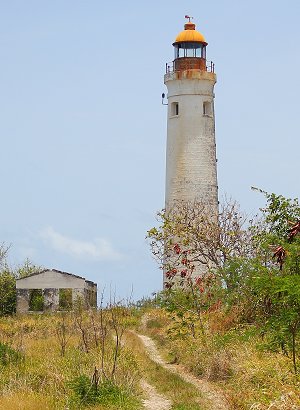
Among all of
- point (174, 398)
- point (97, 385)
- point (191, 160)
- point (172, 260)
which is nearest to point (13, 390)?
point (97, 385)

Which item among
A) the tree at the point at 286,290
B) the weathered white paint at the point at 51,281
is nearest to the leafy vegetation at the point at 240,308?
the tree at the point at 286,290

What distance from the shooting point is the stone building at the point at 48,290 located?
148ft

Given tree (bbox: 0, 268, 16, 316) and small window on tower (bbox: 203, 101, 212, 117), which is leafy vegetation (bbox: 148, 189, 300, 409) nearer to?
small window on tower (bbox: 203, 101, 212, 117)

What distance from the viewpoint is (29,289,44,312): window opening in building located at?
45.8 metres

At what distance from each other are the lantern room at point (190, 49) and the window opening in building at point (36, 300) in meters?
13.2

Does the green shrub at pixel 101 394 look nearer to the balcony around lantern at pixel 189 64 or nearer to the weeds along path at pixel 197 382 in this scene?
the weeds along path at pixel 197 382

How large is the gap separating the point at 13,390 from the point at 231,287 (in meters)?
9.18

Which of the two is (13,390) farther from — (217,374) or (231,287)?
(231,287)

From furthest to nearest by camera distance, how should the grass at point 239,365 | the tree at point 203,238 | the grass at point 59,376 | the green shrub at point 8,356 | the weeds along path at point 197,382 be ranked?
the tree at point 203,238
the green shrub at point 8,356
the weeds along path at point 197,382
the grass at point 59,376
the grass at point 239,365

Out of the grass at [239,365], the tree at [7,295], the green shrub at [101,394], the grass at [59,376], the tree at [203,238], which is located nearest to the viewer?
the grass at [239,365]

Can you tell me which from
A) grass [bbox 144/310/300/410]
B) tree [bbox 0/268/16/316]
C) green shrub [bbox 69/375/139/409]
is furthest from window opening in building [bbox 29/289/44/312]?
green shrub [bbox 69/375/139/409]

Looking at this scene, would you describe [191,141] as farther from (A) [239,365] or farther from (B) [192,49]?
(A) [239,365]

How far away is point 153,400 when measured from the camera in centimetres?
1636

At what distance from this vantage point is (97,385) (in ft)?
50.3
